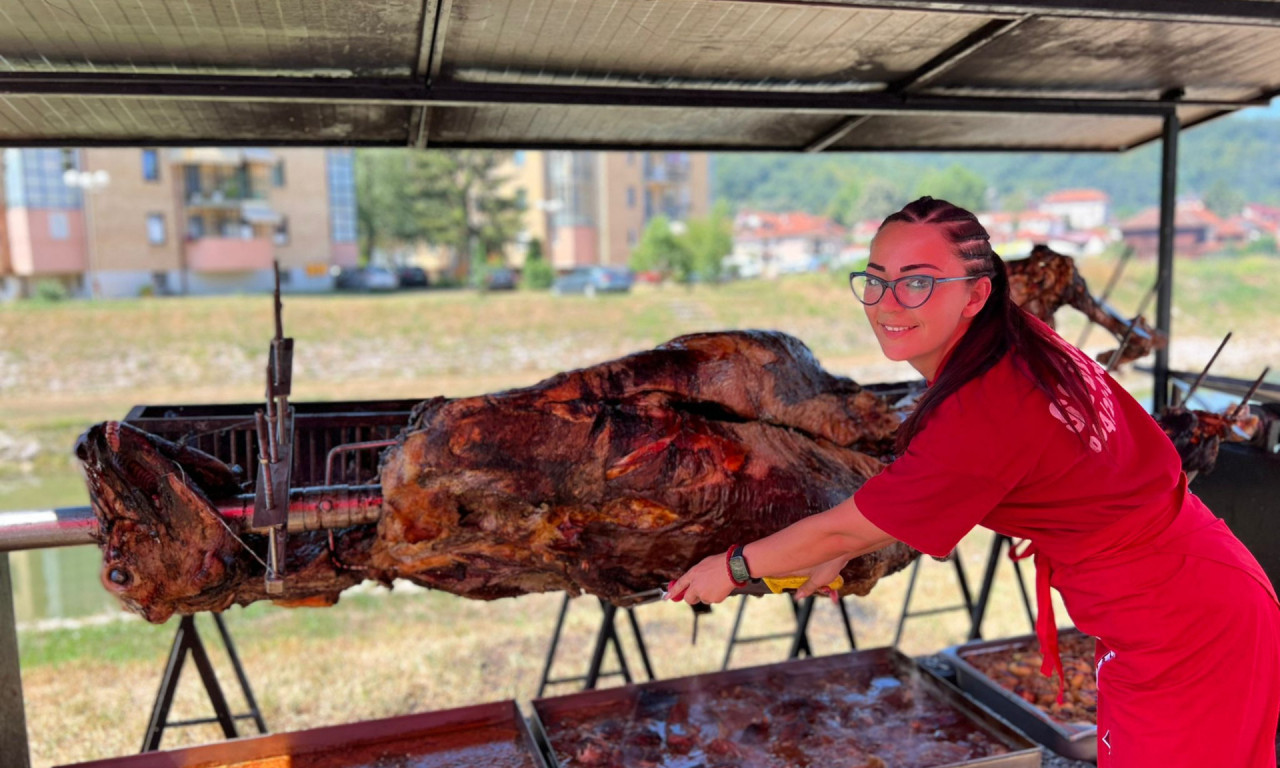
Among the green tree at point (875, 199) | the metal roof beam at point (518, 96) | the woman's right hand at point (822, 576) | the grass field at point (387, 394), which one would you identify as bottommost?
the grass field at point (387, 394)

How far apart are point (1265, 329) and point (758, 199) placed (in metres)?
51.1

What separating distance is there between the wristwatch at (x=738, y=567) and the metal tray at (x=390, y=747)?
1444 mm

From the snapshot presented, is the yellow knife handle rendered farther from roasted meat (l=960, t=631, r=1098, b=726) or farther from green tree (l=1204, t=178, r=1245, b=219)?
green tree (l=1204, t=178, r=1245, b=219)

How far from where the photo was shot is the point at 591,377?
330cm

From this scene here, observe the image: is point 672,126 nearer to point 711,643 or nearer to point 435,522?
point 435,522

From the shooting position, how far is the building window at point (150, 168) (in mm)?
32969

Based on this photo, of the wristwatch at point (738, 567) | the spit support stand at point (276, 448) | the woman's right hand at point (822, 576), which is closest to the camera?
the wristwatch at point (738, 567)

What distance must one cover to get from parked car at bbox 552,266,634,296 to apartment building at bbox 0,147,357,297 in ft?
27.7

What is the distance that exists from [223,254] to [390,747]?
34265 mm

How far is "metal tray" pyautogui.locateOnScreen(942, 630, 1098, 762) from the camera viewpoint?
3746 mm

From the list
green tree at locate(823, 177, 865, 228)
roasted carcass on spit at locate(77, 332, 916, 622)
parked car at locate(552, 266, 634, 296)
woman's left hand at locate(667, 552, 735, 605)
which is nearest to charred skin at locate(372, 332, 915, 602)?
roasted carcass on spit at locate(77, 332, 916, 622)

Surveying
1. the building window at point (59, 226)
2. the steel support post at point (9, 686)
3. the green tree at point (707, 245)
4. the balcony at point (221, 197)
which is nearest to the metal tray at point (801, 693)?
the steel support post at point (9, 686)

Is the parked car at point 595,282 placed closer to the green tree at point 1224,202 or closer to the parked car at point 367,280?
the parked car at point 367,280

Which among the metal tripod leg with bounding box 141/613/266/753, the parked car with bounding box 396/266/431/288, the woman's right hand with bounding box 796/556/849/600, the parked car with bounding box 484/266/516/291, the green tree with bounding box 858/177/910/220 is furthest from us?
the green tree with bounding box 858/177/910/220
